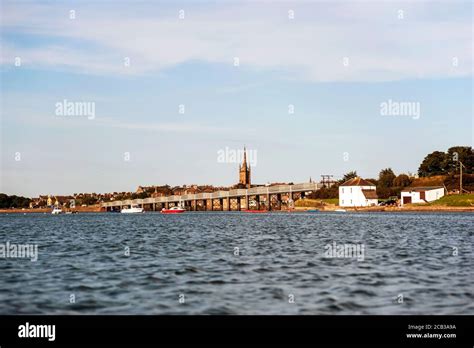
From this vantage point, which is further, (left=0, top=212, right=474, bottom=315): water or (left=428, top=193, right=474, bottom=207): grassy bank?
(left=428, top=193, right=474, bottom=207): grassy bank

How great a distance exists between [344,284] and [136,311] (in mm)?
9714

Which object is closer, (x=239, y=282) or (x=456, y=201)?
(x=239, y=282)

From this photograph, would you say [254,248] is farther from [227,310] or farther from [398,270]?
[227,310]

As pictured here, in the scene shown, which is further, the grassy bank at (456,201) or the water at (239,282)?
the grassy bank at (456,201)

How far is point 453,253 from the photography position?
42906 mm

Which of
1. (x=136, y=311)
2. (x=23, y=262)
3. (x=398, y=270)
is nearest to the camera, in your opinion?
(x=136, y=311)

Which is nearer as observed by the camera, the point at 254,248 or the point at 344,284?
the point at 344,284

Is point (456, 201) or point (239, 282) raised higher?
point (239, 282)
